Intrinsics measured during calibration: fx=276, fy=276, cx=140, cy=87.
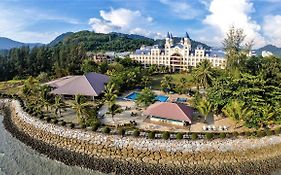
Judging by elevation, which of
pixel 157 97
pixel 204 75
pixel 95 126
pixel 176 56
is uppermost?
pixel 176 56

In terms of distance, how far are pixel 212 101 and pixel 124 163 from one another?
13.3 meters

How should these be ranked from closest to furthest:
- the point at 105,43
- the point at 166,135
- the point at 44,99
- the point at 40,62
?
the point at 166,135
the point at 44,99
the point at 40,62
the point at 105,43

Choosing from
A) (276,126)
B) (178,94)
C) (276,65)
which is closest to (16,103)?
(178,94)

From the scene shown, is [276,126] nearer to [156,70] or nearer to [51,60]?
[156,70]

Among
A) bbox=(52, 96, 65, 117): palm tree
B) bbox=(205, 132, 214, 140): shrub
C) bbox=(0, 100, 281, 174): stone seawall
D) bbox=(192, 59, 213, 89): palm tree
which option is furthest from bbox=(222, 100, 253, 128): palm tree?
bbox=(52, 96, 65, 117): palm tree

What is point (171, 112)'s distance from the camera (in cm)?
2981

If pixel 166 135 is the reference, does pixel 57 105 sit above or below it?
above

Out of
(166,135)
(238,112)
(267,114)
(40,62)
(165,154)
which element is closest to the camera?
(165,154)

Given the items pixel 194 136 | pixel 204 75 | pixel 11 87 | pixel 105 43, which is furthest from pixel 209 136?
pixel 105 43

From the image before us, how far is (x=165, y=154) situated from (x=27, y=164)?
12.5 meters

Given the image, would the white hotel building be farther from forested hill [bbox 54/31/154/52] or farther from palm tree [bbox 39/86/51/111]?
forested hill [bbox 54/31/154/52]

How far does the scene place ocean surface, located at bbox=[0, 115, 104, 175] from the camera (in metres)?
23.5

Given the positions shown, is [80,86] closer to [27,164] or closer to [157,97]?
[157,97]

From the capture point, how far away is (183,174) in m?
22.7
